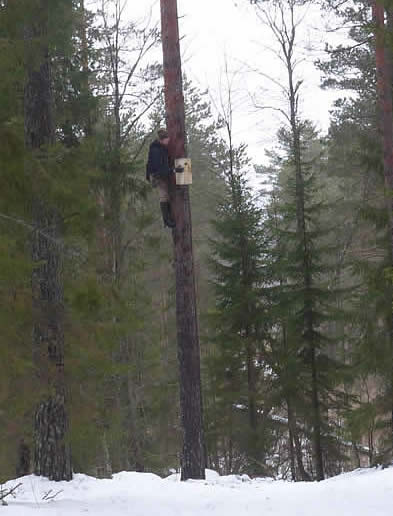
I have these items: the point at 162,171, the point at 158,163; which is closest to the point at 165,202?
the point at 162,171

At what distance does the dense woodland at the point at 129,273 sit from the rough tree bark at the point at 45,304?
2 centimetres

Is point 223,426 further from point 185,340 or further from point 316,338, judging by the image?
point 185,340

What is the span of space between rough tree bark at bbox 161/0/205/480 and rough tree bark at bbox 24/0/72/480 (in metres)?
1.76

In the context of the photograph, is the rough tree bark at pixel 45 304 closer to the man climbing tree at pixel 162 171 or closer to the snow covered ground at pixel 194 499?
the snow covered ground at pixel 194 499

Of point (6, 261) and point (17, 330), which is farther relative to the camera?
point (17, 330)

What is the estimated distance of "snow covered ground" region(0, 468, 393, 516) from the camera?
634 cm

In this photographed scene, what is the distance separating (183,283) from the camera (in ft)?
30.9

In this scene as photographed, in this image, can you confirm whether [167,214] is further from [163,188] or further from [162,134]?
[162,134]

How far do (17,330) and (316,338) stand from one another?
1244cm

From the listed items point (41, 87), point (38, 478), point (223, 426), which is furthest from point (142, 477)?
point (223, 426)

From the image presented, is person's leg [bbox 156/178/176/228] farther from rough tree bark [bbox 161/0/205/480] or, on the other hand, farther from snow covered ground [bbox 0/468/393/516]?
snow covered ground [bbox 0/468/393/516]

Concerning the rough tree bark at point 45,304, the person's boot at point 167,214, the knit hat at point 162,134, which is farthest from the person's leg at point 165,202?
the rough tree bark at point 45,304

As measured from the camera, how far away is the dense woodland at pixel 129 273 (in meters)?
7.93

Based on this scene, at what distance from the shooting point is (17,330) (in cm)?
805
